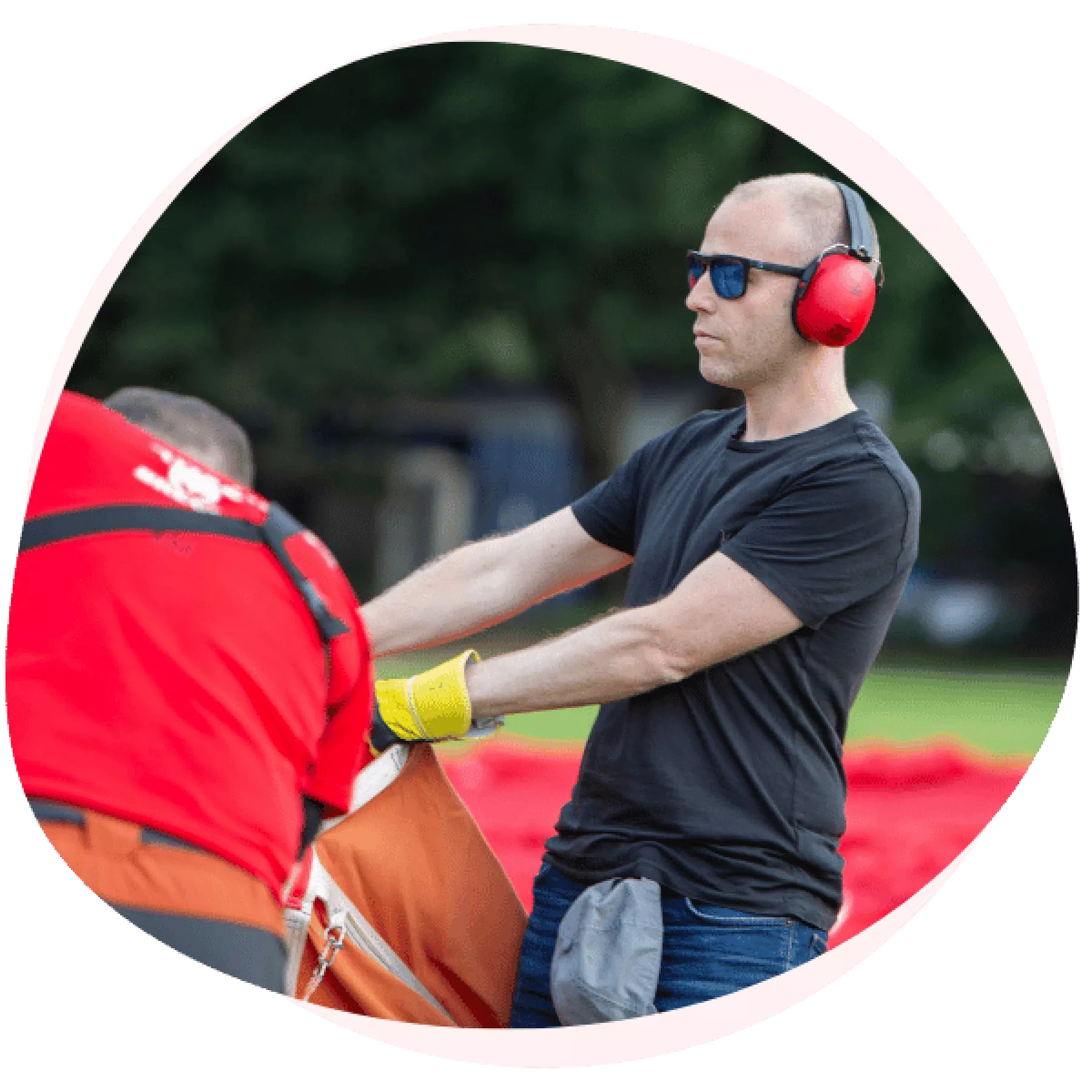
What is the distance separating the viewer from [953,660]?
35.6 ft

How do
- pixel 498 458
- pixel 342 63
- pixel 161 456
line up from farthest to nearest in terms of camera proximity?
pixel 498 458 < pixel 342 63 < pixel 161 456

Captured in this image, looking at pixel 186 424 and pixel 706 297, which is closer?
pixel 186 424

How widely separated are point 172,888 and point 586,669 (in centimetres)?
66

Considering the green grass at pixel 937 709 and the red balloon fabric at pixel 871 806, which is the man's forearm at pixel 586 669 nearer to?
the red balloon fabric at pixel 871 806

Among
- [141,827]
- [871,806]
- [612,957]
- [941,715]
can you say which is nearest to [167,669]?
[141,827]

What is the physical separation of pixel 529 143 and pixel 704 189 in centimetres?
173

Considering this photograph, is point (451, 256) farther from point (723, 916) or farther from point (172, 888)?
point (172, 888)

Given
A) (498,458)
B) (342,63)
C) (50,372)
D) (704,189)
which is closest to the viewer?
(50,372)

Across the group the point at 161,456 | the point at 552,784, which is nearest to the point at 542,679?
the point at 161,456

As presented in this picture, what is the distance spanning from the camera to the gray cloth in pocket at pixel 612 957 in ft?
6.55

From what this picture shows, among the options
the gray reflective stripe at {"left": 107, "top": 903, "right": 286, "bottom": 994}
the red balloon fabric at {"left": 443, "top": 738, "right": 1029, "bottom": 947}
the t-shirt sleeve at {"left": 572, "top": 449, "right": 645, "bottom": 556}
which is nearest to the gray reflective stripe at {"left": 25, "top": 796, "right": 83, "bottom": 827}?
the gray reflective stripe at {"left": 107, "top": 903, "right": 286, "bottom": 994}

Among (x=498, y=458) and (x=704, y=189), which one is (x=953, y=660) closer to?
(x=704, y=189)

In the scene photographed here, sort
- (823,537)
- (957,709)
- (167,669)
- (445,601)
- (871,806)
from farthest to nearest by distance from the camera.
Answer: (957,709), (871,806), (445,601), (823,537), (167,669)

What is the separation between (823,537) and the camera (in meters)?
1.98
